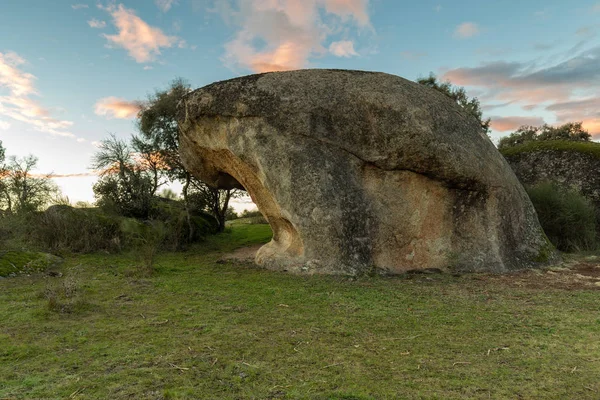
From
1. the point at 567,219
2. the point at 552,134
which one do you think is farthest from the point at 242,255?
the point at 552,134

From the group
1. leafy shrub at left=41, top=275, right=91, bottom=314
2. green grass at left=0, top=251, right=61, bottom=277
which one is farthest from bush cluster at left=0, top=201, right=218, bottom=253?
leafy shrub at left=41, top=275, right=91, bottom=314

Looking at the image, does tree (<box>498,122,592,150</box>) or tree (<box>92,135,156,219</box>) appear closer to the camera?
tree (<box>92,135,156,219</box>)

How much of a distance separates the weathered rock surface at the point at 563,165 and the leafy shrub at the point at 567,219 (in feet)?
6.05

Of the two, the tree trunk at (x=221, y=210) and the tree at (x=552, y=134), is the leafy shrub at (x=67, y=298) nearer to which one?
the tree trunk at (x=221, y=210)

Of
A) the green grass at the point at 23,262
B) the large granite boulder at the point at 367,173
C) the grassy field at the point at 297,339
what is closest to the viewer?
the grassy field at the point at 297,339

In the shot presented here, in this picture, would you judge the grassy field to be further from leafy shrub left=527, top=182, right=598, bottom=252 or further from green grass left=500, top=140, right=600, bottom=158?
green grass left=500, top=140, right=600, bottom=158

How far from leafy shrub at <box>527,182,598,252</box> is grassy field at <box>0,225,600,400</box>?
21.1 ft

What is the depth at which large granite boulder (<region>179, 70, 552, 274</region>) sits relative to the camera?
11.0 metres

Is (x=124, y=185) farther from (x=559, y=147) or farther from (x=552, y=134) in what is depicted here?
(x=552, y=134)

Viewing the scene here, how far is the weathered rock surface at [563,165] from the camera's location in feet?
57.4

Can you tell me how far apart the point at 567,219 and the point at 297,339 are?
13.9m

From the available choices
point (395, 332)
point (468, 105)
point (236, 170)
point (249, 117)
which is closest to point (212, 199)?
point (236, 170)

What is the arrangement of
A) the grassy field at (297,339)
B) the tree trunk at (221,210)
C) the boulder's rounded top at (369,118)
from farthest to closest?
the tree trunk at (221,210) < the boulder's rounded top at (369,118) < the grassy field at (297,339)

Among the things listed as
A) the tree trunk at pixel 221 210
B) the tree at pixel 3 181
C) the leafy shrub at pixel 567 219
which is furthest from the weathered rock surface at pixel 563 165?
the tree at pixel 3 181
